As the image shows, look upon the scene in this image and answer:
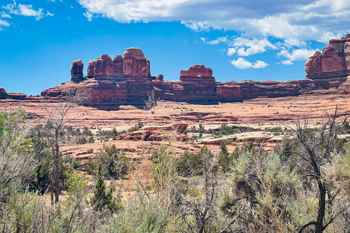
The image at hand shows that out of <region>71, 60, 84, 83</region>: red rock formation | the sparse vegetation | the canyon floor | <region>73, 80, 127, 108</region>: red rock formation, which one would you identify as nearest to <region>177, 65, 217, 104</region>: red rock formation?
the canyon floor

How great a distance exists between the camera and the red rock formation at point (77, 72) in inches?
5541

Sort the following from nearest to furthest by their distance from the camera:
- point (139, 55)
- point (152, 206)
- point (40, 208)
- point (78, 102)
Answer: point (40, 208)
point (152, 206)
point (78, 102)
point (139, 55)

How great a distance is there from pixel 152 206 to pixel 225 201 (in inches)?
260

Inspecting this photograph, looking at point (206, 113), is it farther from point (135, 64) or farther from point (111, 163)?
point (111, 163)

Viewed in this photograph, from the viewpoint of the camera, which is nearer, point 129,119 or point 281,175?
point 281,175

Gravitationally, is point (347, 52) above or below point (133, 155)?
above

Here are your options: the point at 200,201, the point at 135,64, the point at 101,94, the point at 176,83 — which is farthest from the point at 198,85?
the point at 200,201

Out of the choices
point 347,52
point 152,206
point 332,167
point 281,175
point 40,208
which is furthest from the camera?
point 347,52

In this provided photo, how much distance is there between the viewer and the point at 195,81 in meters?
141

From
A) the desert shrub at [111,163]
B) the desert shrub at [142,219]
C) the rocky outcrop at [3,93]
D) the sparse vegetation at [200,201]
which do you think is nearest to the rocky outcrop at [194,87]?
the rocky outcrop at [3,93]

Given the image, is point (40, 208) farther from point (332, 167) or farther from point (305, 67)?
point (305, 67)

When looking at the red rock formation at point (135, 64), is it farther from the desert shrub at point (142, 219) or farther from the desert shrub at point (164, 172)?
the desert shrub at point (142, 219)

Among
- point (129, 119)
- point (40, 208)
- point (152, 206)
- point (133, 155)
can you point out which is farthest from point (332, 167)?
point (129, 119)

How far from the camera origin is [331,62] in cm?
13388
